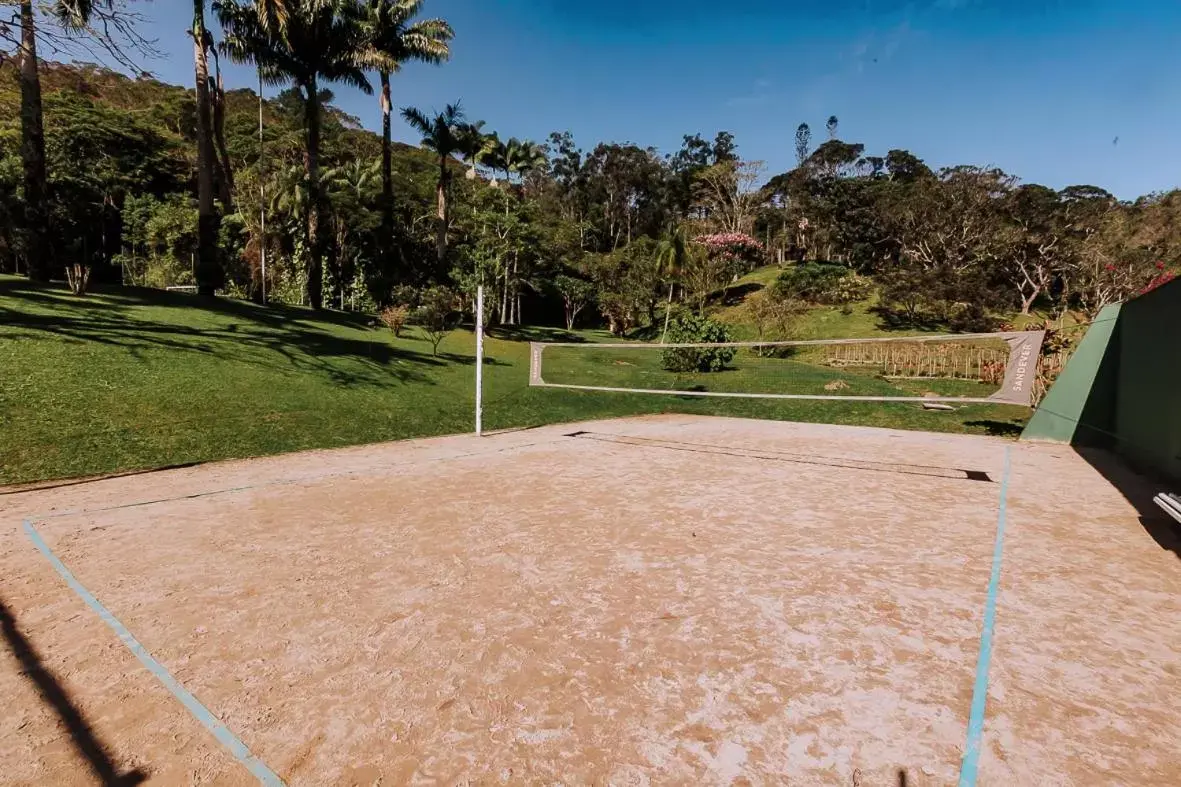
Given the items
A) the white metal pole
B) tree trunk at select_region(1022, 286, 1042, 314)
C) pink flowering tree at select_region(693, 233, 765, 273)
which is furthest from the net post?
pink flowering tree at select_region(693, 233, 765, 273)

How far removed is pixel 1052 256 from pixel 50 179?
6793cm

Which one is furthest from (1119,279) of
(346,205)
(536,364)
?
(346,205)

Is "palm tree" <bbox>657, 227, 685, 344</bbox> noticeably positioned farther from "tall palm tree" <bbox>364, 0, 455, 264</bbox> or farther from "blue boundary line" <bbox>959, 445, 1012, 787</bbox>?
"blue boundary line" <bbox>959, 445, 1012, 787</bbox>

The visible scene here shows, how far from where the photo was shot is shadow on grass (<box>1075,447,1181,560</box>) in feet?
17.3

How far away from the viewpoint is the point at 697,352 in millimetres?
22250

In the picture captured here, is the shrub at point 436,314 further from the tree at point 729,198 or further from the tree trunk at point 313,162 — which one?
the tree at point 729,198

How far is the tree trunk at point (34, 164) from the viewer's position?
1600 cm

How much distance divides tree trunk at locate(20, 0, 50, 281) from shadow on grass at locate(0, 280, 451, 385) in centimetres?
236

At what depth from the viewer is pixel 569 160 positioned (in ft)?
261

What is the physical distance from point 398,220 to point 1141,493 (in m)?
49.2

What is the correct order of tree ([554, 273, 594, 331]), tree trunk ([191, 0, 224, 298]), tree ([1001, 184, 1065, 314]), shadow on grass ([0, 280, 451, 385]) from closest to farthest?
shadow on grass ([0, 280, 451, 385]) < tree trunk ([191, 0, 224, 298]) < tree ([1001, 184, 1065, 314]) < tree ([554, 273, 594, 331])

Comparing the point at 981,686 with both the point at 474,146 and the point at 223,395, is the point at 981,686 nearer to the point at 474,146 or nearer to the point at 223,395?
the point at 223,395

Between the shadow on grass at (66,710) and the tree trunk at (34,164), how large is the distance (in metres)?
19.7

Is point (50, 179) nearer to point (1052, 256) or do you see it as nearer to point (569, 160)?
point (569, 160)
